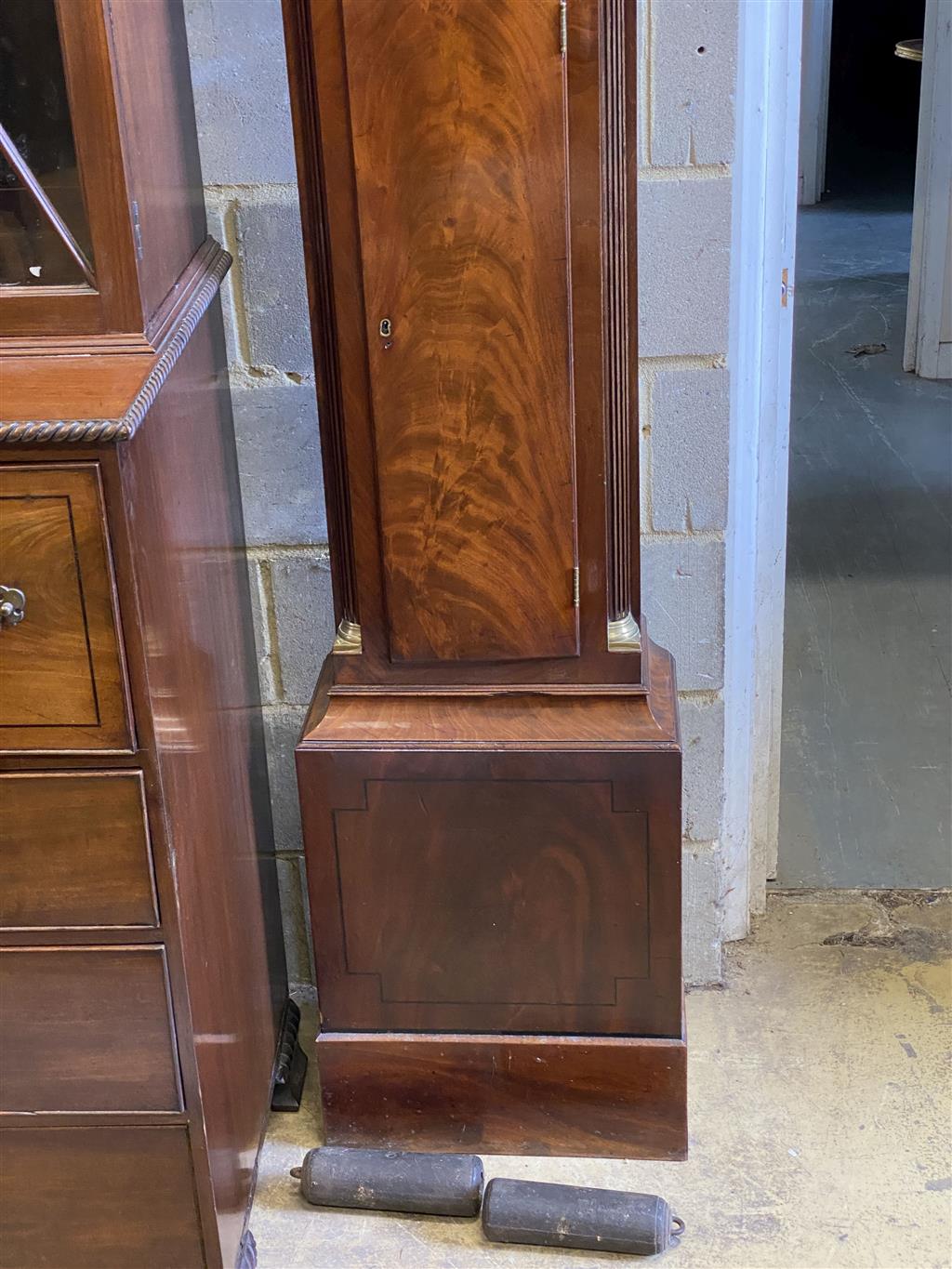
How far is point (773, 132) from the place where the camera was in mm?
1993

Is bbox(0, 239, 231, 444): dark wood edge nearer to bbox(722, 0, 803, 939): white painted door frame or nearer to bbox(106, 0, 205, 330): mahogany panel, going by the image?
bbox(106, 0, 205, 330): mahogany panel

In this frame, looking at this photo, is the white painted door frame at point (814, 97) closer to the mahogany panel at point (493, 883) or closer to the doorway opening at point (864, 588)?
the doorway opening at point (864, 588)

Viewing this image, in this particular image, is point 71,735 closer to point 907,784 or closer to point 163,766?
point 163,766

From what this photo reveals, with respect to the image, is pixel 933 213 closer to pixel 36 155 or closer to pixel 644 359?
pixel 644 359

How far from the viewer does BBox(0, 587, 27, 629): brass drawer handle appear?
144cm

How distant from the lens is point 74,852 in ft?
5.10

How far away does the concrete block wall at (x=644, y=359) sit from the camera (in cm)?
182

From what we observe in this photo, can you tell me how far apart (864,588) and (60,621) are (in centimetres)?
260

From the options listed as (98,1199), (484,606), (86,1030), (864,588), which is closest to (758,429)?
(484,606)

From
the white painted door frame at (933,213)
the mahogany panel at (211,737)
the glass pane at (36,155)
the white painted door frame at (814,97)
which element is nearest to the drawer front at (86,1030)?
the mahogany panel at (211,737)

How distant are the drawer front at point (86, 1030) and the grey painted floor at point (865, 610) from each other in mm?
1270

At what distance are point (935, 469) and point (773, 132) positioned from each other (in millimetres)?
2549

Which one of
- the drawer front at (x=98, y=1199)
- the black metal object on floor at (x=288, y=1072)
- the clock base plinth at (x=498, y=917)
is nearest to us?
the drawer front at (x=98, y=1199)

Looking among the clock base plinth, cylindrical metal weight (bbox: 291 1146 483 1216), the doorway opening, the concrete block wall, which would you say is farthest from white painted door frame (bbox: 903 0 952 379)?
cylindrical metal weight (bbox: 291 1146 483 1216)
